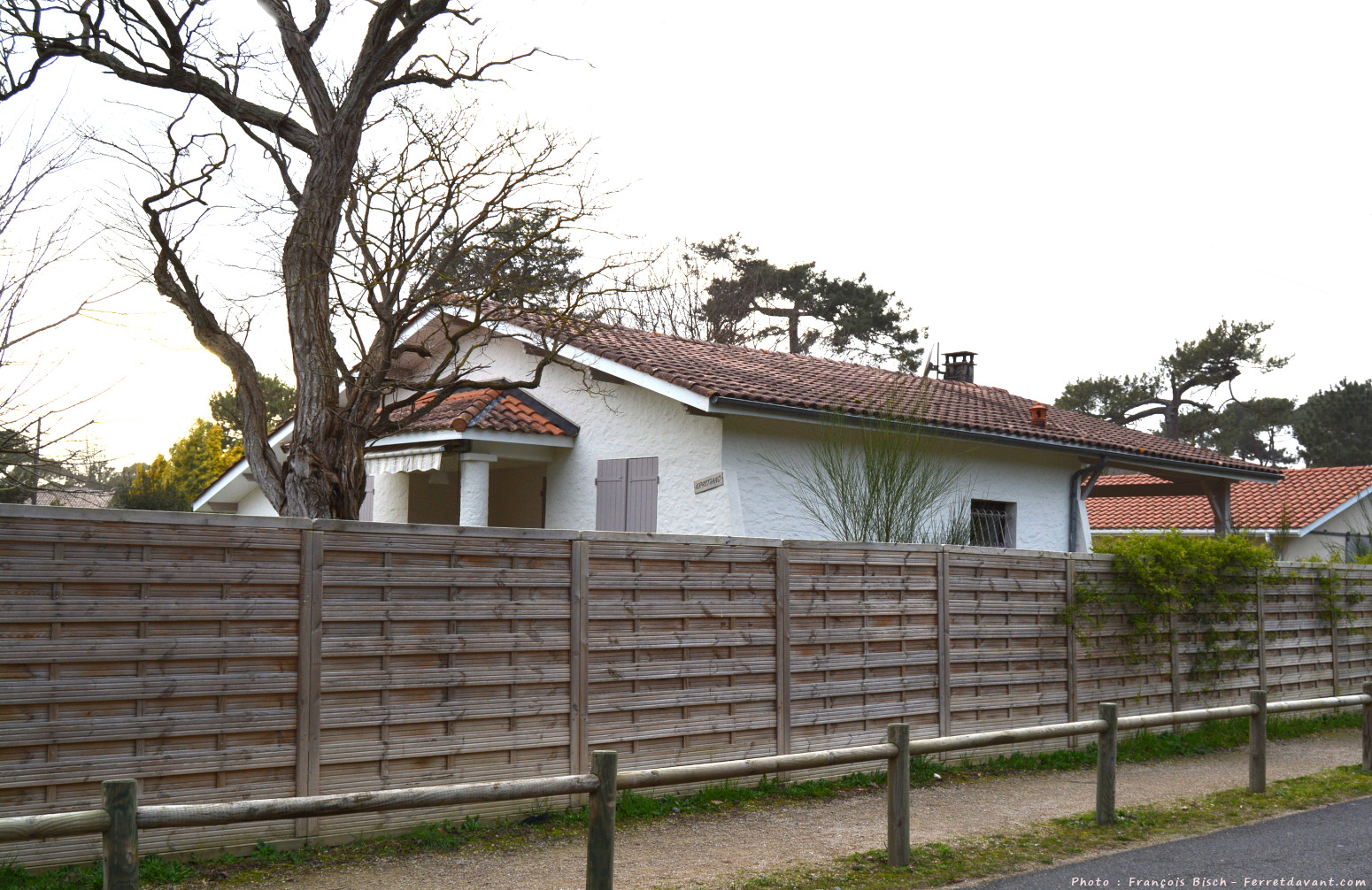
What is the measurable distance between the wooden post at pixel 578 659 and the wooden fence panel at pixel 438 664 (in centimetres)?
4

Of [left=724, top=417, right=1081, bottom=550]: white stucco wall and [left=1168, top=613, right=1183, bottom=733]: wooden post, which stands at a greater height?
[left=724, top=417, right=1081, bottom=550]: white stucco wall

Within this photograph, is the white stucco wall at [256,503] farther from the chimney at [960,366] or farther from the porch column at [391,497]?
the chimney at [960,366]

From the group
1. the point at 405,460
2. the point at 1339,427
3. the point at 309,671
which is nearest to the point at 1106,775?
the point at 309,671

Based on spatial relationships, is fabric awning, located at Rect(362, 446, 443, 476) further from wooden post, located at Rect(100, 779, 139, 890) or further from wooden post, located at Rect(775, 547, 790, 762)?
wooden post, located at Rect(100, 779, 139, 890)

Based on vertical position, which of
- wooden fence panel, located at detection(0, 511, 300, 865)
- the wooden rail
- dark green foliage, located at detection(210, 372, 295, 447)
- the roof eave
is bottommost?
the wooden rail

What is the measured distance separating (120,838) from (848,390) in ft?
40.0

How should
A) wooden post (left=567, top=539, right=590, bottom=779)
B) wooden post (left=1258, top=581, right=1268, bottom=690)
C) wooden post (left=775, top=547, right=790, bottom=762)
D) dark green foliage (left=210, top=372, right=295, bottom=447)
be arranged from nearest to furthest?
wooden post (left=567, top=539, right=590, bottom=779) < wooden post (left=775, top=547, right=790, bottom=762) < wooden post (left=1258, top=581, right=1268, bottom=690) < dark green foliage (left=210, top=372, right=295, bottom=447)

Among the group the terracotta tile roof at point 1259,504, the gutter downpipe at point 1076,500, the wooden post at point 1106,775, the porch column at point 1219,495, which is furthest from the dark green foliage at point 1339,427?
the wooden post at point 1106,775

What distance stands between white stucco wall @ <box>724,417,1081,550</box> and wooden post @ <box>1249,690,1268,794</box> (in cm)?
556

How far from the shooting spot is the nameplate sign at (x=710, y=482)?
13.0m

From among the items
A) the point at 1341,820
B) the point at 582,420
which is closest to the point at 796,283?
the point at 582,420

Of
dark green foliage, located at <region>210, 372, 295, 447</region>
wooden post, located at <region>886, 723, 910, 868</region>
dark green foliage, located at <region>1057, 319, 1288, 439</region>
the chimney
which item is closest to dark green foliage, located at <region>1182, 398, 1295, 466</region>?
dark green foliage, located at <region>1057, 319, 1288, 439</region>

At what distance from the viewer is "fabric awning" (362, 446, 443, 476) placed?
1435cm

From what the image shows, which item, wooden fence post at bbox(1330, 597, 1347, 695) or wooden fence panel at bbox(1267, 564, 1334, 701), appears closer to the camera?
wooden fence panel at bbox(1267, 564, 1334, 701)
